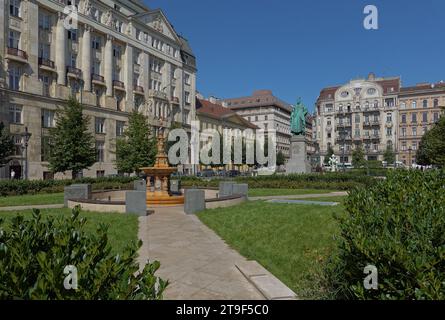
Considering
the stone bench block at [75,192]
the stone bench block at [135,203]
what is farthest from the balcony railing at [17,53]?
the stone bench block at [135,203]

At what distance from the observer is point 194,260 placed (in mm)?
7211

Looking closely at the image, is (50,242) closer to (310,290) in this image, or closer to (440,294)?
(440,294)

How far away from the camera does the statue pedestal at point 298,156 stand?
3209 cm

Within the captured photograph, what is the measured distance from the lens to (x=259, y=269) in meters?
6.39

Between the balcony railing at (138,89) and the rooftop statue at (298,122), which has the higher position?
the balcony railing at (138,89)

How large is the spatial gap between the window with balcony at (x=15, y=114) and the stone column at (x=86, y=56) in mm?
9936

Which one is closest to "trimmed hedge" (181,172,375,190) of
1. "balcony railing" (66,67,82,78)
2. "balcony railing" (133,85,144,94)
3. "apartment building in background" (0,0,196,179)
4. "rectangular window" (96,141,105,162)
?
"apartment building in background" (0,0,196,179)

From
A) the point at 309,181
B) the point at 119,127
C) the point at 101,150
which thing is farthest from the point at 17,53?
the point at 309,181

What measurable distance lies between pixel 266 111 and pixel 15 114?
88591 mm

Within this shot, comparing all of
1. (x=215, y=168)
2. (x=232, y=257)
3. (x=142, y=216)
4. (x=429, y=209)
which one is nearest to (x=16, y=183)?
(x=142, y=216)

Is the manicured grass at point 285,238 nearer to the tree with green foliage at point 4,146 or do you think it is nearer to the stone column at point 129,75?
the tree with green foliage at point 4,146

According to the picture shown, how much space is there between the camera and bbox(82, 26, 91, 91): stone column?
45.0m

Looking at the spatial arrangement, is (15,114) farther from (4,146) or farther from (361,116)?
(361,116)
